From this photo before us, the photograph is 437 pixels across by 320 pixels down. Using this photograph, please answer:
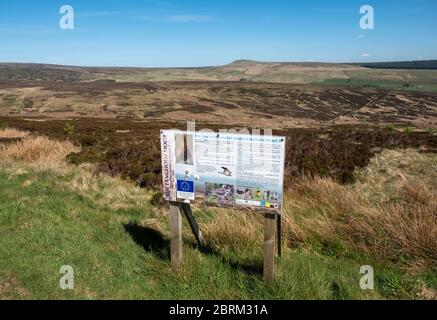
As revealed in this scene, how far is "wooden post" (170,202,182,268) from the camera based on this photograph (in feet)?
14.3

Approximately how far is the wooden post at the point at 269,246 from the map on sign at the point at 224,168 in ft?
0.52

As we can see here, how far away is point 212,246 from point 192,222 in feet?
1.87

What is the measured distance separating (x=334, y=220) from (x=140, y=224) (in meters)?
2.92

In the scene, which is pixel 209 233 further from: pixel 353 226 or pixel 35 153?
pixel 35 153

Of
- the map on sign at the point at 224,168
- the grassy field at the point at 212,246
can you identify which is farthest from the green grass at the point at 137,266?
the map on sign at the point at 224,168

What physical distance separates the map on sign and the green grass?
2.66ft

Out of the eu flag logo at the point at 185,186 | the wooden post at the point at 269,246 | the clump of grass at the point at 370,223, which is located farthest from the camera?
the clump of grass at the point at 370,223

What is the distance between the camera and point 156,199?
7.47 meters

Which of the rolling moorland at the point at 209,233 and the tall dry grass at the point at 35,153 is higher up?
the tall dry grass at the point at 35,153

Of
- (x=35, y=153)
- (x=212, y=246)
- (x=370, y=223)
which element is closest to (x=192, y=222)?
(x=212, y=246)

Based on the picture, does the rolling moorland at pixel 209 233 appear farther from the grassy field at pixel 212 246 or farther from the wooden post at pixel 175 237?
the wooden post at pixel 175 237

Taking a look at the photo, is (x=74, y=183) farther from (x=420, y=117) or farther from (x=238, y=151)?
(x=420, y=117)

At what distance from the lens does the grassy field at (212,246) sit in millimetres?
4004

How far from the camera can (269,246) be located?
13.0 ft
